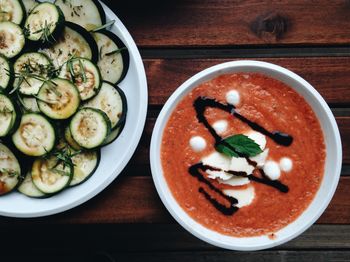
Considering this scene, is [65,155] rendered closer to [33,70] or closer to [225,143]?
[33,70]

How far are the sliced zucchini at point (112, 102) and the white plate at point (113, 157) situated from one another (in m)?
0.04

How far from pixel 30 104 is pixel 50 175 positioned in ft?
0.85

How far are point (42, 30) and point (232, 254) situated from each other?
3.63ft

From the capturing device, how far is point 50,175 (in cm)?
162

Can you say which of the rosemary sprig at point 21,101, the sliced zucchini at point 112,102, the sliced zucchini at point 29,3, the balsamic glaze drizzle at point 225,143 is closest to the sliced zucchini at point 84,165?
the sliced zucchini at point 112,102

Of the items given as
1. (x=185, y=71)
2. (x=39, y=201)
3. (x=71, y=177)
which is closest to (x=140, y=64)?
(x=185, y=71)

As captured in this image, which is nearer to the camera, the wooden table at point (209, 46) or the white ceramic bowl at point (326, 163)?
the white ceramic bowl at point (326, 163)

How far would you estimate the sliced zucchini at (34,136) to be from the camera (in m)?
1.58

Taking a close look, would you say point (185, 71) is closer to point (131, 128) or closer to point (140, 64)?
point (140, 64)

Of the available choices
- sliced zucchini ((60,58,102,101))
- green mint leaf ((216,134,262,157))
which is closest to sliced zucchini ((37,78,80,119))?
sliced zucchini ((60,58,102,101))

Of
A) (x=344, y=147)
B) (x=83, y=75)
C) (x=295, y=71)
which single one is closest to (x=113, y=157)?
(x=83, y=75)

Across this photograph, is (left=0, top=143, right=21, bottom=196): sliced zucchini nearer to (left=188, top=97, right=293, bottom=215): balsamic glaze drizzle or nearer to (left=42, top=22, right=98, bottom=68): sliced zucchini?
(left=42, top=22, right=98, bottom=68): sliced zucchini

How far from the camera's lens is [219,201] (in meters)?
1.57

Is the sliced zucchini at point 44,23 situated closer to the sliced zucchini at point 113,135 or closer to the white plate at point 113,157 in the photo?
the white plate at point 113,157
